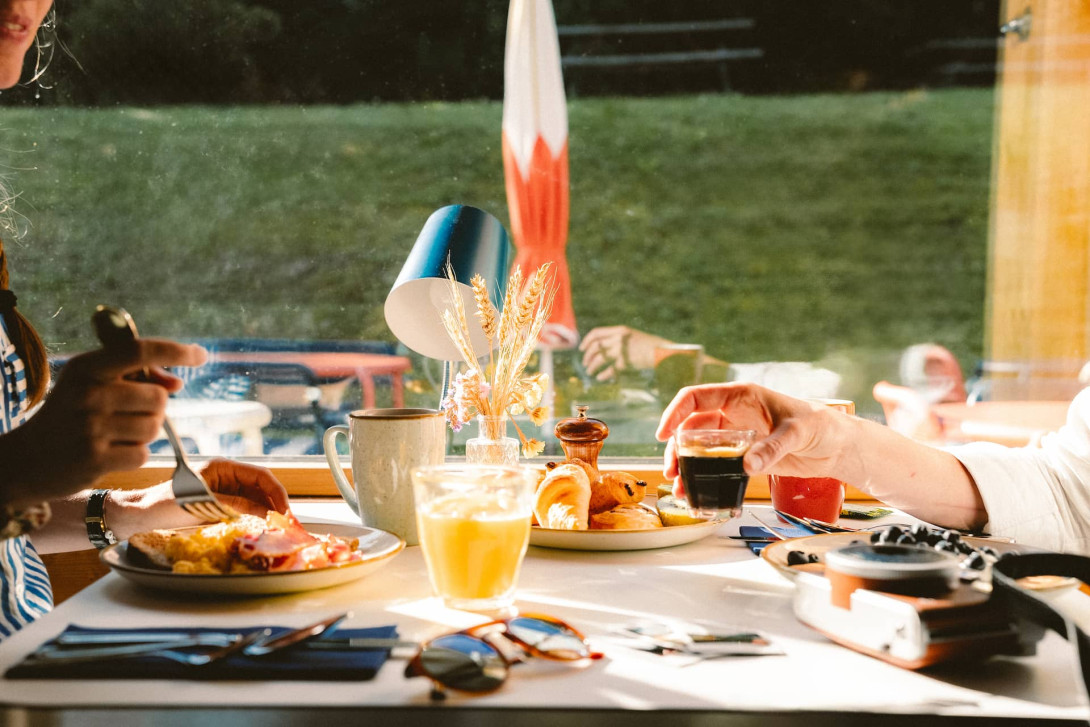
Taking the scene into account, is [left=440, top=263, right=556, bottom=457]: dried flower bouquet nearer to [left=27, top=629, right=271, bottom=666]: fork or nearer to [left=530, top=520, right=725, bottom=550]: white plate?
[left=530, top=520, right=725, bottom=550]: white plate

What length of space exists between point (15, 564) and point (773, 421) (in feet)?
3.30

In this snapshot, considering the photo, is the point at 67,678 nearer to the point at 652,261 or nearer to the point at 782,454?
the point at 782,454

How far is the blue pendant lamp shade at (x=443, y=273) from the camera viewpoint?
148 cm

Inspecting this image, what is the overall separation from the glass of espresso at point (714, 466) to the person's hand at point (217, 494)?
1.67ft

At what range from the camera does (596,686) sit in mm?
655

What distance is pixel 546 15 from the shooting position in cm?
248

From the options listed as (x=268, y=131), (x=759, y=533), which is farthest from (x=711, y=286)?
(x=759, y=533)

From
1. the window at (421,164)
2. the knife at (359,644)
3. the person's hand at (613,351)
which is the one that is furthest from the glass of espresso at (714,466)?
the person's hand at (613,351)

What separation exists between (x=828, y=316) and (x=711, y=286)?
68 cm

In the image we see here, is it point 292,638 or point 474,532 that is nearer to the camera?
point 292,638

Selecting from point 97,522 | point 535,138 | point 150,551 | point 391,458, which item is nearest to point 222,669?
point 150,551

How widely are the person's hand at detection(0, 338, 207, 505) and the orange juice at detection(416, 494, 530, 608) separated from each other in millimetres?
272

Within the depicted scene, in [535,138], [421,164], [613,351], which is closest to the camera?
[535,138]

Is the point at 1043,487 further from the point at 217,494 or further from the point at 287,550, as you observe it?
the point at 217,494
